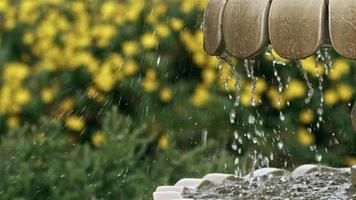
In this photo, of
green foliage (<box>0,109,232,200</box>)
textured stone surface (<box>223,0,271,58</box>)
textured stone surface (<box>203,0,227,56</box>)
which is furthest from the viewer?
green foliage (<box>0,109,232,200</box>)

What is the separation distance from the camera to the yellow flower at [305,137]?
4.42 meters

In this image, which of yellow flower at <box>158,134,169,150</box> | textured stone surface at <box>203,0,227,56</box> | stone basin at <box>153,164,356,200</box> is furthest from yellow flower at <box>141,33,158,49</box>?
textured stone surface at <box>203,0,227,56</box>

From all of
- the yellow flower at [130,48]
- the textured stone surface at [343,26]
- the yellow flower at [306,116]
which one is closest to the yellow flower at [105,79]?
the yellow flower at [130,48]

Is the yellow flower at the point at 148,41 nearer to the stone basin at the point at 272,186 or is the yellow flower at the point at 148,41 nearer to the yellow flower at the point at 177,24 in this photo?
the yellow flower at the point at 177,24

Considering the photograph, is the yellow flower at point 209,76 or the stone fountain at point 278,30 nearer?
the stone fountain at point 278,30

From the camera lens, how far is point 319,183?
2.65m

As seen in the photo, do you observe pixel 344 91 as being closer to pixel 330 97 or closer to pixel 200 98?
pixel 330 97

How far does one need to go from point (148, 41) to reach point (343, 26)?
9.24 ft

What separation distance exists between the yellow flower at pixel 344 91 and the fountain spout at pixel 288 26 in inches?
92.1

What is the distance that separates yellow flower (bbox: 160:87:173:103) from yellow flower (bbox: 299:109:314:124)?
65 centimetres

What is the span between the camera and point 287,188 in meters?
2.58

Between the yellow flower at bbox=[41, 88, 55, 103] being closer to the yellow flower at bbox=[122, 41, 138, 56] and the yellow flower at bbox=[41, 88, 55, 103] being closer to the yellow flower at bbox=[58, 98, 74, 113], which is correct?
the yellow flower at bbox=[58, 98, 74, 113]

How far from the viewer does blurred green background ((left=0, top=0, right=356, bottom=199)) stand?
14.6 ft

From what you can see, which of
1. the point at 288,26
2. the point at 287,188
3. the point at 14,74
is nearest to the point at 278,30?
the point at 288,26
